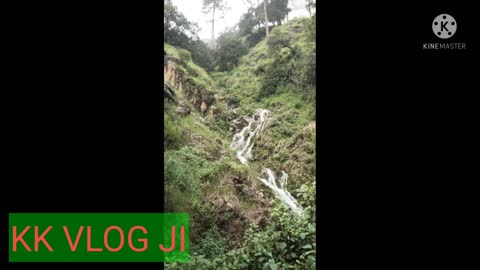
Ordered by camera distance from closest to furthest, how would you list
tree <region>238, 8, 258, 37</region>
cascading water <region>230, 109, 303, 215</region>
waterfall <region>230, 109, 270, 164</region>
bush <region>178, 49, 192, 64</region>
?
cascading water <region>230, 109, 303, 215</region>
waterfall <region>230, 109, 270, 164</region>
bush <region>178, 49, 192, 64</region>
tree <region>238, 8, 258, 37</region>

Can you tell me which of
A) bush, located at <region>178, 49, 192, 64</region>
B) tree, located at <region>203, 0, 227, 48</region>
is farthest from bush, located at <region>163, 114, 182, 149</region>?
tree, located at <region>203, 0, 227, 48</region>

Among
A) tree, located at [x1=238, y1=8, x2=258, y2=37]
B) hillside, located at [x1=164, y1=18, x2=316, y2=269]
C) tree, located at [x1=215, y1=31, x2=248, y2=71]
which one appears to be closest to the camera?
hillside, located at [x1=164, y1=18, x2=316, y2=269]

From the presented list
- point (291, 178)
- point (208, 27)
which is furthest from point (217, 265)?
point (208, 27)

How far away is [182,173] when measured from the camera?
13.2ft

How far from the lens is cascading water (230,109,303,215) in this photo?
5055 millimetres

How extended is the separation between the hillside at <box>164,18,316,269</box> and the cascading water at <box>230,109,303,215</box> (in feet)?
0.07

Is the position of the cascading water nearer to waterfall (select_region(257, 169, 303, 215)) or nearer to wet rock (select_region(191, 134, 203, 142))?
waterfall (select_region(257, 169, 303, 215))

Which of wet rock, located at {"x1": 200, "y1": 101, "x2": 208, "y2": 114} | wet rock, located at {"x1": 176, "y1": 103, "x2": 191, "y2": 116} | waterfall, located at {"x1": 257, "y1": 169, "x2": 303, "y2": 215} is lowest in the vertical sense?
waterfall, located at {"x1": 257, "y1": 169, "x2": 303, "y2": 215}

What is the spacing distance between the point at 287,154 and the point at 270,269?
3.32 m

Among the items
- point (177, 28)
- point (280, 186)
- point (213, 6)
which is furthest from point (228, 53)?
point (280, 186)
